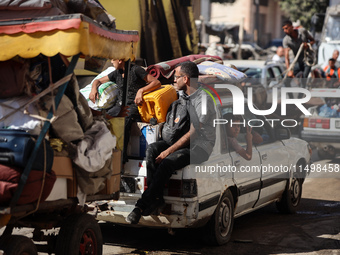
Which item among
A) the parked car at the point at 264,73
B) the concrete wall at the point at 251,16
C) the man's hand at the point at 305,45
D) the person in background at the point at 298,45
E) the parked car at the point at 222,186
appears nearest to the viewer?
the parked car at the point at 222,186

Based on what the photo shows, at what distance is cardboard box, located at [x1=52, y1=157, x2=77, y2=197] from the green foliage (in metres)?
35.4

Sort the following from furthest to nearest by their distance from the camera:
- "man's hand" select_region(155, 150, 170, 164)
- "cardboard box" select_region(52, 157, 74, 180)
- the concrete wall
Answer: the concrete wall < "man's hand" select_region(155, 150, 170, 164) < "cardboard box" select_region(52, 157, 74, 180)

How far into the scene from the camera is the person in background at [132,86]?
24.1 feet

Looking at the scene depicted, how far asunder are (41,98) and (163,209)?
208cm

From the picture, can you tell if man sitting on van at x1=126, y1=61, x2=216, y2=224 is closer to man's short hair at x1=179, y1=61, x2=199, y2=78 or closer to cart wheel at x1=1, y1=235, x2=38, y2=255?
man's short hair at x1=179, y1=61, x2=199, y2=78

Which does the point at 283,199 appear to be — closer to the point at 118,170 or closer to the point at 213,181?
the point at 213,181

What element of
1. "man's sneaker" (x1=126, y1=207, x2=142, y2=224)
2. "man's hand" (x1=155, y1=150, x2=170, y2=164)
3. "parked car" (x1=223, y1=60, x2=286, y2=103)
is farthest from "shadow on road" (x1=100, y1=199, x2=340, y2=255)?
"parked car" (x1=223, y1=60, x2=286, y2=103)

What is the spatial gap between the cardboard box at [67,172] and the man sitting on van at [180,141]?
3.99 feet

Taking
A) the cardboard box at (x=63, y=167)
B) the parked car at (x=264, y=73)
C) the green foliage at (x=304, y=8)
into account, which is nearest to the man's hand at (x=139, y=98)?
the cardboard box at (x=63, y=167)

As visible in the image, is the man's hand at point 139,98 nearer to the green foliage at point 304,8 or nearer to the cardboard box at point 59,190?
the cardboard box at point 59,190

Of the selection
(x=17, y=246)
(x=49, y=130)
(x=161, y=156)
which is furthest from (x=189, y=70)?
(x=17, y=246)

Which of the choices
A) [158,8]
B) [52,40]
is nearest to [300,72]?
[158,8]

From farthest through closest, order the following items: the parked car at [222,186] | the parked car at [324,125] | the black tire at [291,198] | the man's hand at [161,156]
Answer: the parked car at [324,125] < the black tire at [291,198] < the man's hand at [161,156] < the parked car at [222,186]

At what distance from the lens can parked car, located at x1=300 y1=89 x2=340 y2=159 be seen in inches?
524
